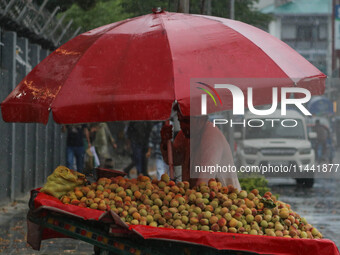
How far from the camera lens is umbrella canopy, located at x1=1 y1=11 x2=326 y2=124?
18.0ft

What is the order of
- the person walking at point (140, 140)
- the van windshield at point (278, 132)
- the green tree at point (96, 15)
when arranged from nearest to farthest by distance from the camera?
the person walking at point (140, 140), the van windshield at point (278, 132), the green tree at point (96, 15)

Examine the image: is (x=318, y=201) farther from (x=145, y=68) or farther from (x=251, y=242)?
(x=251, y=242)

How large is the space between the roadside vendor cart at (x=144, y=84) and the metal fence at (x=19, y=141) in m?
7.18

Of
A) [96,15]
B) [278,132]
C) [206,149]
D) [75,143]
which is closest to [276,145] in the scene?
[278,132]

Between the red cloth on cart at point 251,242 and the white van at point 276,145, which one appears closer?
the red cloth on cart at point 251,242

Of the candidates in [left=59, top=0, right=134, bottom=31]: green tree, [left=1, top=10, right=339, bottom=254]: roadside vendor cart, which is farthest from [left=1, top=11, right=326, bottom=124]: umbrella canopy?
[left=59, top=0, right=134, bottom=31]: green tree

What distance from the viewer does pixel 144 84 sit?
5.53m

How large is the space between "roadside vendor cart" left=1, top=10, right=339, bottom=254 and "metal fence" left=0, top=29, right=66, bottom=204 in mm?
7183

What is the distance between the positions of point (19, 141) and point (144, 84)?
935 cm

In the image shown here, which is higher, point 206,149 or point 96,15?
point 96,15

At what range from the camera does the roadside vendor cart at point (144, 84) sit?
5035 millimetres

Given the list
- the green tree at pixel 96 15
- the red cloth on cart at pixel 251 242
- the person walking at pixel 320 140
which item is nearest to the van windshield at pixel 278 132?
the person walking at pixel 320 140

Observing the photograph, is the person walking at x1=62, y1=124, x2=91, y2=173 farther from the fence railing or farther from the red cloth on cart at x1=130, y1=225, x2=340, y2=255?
the red cloth on cart at x1=130, y1=225, x2=340, y2=255

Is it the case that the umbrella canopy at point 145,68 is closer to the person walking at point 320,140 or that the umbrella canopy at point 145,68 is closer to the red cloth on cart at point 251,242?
the red cloth on cart at point 251,242
